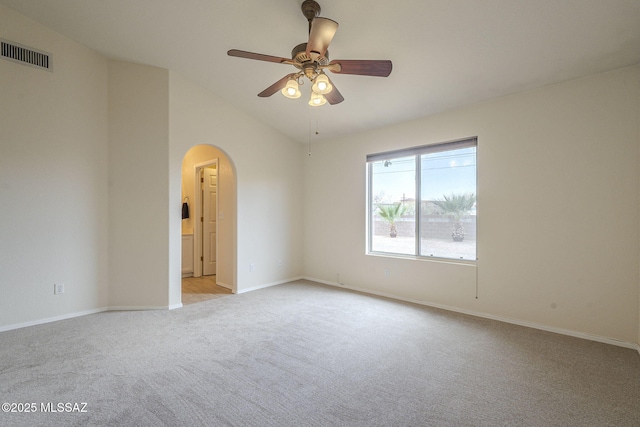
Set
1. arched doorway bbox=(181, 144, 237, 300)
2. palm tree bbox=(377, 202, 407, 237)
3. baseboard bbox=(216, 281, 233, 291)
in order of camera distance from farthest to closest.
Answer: arched doorway bbox=(181, 144, 237, 300) → baseboard bbox=(216, 281, 233, 291) → palm tree bbox=(377, 202, 407, 237)

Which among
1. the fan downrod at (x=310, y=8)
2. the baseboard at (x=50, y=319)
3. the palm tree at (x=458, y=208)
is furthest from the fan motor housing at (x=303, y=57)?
the baseboard at (x=50, y=319)

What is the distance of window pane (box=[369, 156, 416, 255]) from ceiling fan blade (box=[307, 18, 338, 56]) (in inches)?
105

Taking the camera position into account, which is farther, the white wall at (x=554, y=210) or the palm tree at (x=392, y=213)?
the palm tree at (x=392, y=213)

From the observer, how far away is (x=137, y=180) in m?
3.87

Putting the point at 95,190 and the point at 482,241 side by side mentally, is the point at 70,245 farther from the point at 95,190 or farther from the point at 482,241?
the point at 482,241

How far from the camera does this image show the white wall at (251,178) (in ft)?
13.1

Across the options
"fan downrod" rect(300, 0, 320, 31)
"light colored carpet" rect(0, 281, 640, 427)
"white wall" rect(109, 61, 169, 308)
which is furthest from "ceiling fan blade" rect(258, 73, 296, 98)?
"light colored carpet" rect(0, 281, 640, 427)

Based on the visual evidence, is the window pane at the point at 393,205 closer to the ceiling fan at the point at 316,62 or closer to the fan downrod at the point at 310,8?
the ceiling fan at the point at 316,62

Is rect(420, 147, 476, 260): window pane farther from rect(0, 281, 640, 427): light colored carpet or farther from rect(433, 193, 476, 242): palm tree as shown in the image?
rect(0, 281, 640, 427): light colored carpet

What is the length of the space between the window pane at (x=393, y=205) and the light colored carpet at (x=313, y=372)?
131cm

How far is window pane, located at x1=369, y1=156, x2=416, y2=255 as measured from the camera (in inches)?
174

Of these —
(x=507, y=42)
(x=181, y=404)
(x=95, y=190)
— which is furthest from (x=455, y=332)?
(x=95, y=190)

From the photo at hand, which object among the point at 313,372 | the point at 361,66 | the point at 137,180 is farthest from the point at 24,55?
the point at 313,372

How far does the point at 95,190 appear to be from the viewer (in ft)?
12.3
